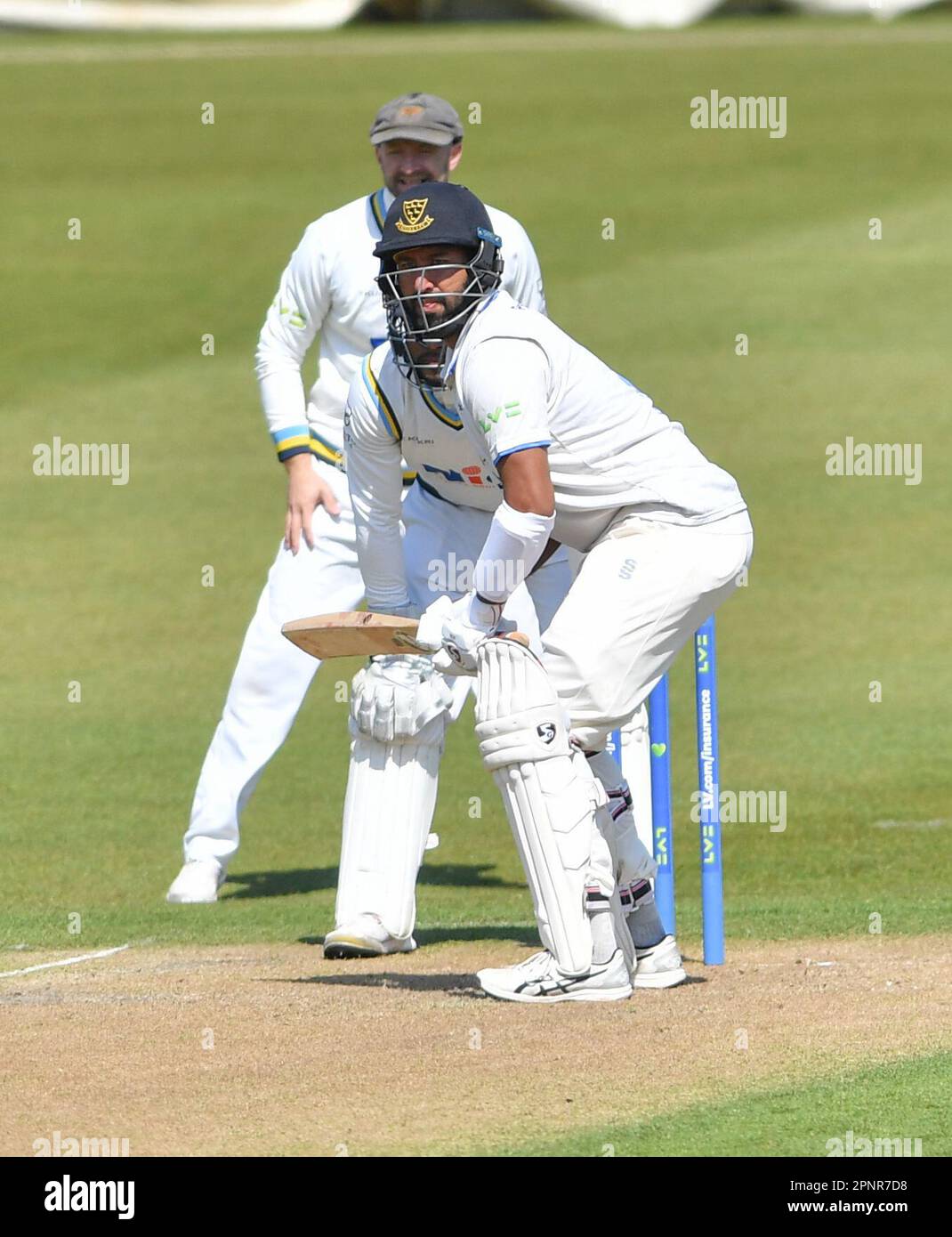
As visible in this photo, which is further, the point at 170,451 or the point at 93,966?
the point at 170,451

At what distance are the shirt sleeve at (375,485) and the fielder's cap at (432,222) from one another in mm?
477

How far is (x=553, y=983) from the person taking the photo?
5.66 metres

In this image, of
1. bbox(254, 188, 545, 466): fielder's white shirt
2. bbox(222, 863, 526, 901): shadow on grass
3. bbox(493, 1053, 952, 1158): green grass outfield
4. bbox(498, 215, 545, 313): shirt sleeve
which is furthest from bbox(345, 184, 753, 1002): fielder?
bbox(222, 863, 526, 901): shadow on grass

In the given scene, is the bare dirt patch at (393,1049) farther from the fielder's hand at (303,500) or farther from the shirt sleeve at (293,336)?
the shirt sleeve at (293,336)

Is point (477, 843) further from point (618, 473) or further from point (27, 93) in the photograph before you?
point (27, 93)

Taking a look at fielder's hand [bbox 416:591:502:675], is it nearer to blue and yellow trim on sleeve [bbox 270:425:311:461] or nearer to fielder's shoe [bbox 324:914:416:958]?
fielder's shoe [bbox 324:914:416:958]

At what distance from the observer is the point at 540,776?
554cm

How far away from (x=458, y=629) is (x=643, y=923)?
3.59ft

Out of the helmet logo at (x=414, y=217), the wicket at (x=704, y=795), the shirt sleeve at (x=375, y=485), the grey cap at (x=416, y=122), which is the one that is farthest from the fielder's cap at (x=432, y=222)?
the grey cap at (x=416, y=122)

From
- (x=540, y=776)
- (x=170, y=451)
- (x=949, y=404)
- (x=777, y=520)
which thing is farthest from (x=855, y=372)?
(x=540, y=776)

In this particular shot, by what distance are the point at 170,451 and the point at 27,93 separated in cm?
1966

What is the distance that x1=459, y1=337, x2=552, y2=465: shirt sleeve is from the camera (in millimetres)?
5473

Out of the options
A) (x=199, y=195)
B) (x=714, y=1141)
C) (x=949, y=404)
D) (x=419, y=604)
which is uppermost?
(x=199, y=195)

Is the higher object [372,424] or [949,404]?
[949,404]
